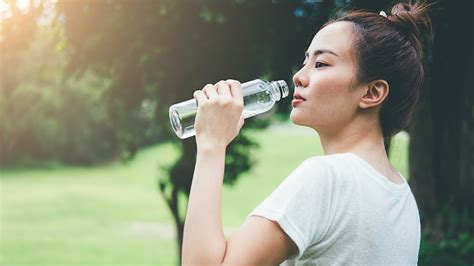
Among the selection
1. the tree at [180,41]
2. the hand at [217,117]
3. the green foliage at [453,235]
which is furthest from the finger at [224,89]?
the tree at [180,41]

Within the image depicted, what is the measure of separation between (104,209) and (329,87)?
28.4m

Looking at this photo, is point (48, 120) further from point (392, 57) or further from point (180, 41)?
point (392, 57)

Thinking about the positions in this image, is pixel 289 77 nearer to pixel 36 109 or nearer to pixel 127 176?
pixel 36 109

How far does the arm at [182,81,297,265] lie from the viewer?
4.24 ft

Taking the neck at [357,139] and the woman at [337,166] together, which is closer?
the woman at [337,166]

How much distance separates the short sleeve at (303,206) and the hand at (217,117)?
0.20 m

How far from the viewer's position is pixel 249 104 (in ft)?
7.11

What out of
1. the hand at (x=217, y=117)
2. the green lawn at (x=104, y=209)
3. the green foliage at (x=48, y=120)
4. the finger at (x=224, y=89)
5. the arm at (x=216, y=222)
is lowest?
the green lawn at (x=104, y=209)

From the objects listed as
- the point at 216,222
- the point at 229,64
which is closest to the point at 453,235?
the point at 229,64

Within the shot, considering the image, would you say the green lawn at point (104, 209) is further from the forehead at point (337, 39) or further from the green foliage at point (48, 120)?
the forehead at point (337, 39)

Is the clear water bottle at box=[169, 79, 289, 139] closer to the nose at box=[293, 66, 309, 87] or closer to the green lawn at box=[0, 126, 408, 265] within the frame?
the nose at box=[293, 66, 309, 87]

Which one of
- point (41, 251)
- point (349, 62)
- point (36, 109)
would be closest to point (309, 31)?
point (349, 62)

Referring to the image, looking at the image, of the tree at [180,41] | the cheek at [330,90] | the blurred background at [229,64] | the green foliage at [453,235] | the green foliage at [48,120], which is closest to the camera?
the cheek at [330,90]

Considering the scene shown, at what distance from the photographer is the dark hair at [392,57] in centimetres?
160
